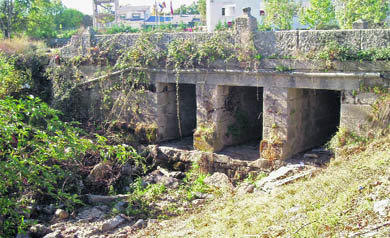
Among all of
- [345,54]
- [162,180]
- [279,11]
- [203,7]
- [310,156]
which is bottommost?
[162,180]

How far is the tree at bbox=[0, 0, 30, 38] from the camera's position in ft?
72.8

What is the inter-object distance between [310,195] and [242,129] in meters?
4.78

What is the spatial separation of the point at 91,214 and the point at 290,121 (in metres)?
4.57

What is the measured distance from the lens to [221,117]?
11.1 metres

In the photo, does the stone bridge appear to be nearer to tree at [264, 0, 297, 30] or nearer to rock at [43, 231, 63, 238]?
rock at [43, 231, 63, 238]

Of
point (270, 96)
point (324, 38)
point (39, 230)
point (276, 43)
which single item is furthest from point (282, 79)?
point (39, 230)

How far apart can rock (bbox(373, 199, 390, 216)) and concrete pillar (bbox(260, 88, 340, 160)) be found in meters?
4.24

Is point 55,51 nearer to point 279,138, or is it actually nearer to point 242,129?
point 242,129

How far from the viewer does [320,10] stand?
2397 centimetres

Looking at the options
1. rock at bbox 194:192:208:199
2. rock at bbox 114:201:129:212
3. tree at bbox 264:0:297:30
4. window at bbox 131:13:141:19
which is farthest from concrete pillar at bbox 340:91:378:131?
window at bbox 131:13:141:19

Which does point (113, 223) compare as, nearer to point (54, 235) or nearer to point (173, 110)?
point (54, 235)

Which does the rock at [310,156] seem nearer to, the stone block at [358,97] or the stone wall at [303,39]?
the stone block at [358,97]

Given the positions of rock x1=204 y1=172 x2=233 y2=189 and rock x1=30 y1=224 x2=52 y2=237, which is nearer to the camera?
rock x1=30 y1=224 x2=52 y2=237

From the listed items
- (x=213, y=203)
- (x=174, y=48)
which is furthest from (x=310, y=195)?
(x=174, y=48)
